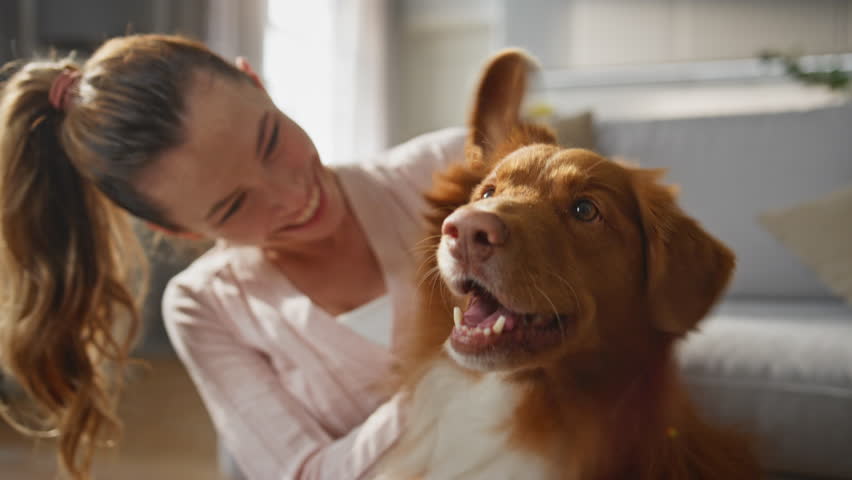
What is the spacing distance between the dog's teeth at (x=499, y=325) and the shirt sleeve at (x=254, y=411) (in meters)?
0.19

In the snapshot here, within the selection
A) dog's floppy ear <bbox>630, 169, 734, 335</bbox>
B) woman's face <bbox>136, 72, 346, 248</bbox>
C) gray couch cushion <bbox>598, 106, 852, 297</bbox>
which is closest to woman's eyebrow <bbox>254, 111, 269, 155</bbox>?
woman's face <bbox>136, 72, 346, 248</bbox>

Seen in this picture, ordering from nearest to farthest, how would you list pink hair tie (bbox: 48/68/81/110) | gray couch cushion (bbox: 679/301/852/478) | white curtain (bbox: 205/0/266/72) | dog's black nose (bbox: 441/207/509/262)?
dog's black nose (bbox: 441/207/509/262), pink hair tie (bbox: 48/68/81/110), gray couch cushion (bbox: 679/301/852/478), white curtain (bbox: 205/0/266/72)

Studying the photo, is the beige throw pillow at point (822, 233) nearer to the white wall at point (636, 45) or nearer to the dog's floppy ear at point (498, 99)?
the dog's floppy ear at point (498, 99)

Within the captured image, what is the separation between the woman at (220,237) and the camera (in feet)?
1.95

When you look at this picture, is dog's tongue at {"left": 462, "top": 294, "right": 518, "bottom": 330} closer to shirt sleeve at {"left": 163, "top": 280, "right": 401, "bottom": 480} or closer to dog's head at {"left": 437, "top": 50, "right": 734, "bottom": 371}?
dog's head at {"left": 437, "top": 50, "right": 734, "bottom": 371}

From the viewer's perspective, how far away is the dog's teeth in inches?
17.3

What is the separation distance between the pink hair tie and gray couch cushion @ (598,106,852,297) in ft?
2.04

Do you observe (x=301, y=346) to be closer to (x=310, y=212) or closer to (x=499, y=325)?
(x=310, y=212)

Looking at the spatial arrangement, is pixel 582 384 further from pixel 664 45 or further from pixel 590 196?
pixel 664 45

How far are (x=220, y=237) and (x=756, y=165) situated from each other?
0.82 m

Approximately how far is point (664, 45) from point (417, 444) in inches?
160

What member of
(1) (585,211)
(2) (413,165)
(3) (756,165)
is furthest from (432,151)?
(3) (756,165)

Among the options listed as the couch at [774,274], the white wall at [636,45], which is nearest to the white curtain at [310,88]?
the couch at [774,274]

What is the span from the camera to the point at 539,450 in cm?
55
